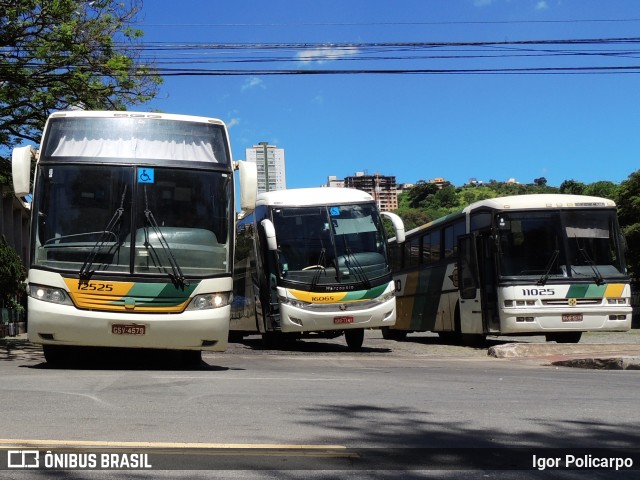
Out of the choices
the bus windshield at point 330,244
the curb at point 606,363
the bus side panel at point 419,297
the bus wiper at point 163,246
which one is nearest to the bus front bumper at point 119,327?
the bus wiper at point 163,246

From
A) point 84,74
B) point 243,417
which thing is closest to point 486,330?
point 84,74

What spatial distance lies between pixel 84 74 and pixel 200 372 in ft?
28.2

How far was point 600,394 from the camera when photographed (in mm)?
8922

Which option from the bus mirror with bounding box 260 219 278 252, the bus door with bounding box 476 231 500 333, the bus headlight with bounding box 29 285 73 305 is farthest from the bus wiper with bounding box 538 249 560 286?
the bus headlight with bounding box 29 285 73 305

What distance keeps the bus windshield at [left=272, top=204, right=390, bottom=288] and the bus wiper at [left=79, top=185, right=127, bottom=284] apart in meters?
6.32

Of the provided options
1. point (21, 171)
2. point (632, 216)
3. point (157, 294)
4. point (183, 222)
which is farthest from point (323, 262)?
point (632, 216)

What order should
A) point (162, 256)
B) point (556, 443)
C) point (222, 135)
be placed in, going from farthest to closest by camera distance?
point (222, 135) → point (162, 256) → point (556, 443)

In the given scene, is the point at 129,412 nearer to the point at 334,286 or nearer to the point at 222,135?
the point at 222,135

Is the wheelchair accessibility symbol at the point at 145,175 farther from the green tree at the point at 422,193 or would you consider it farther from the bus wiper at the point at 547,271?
the green tree at the point at 422,193

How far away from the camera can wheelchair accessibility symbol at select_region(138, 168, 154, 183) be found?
10859 mm

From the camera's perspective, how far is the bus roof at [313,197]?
56.0 feet

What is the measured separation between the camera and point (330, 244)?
1670 centimetres

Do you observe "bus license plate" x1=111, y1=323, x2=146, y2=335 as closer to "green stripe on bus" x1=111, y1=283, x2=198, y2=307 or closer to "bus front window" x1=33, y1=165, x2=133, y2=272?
"green stripe on bus" x1=111, y1=283, x2=198, y2=307

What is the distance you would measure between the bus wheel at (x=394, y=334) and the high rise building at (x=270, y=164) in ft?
38.0
